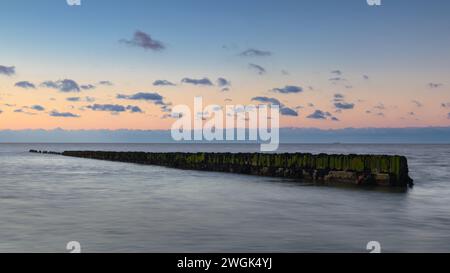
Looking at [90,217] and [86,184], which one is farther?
[86,184]

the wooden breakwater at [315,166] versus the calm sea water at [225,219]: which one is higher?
the wooden breakwater at [315,166]

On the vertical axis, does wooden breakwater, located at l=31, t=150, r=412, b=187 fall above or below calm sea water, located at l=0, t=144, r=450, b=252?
above

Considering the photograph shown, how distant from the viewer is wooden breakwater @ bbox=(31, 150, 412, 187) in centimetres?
3244

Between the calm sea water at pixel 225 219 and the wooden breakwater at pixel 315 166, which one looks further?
the wooden breakwater at pixel 315 166

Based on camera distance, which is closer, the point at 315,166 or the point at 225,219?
the point at 225,219

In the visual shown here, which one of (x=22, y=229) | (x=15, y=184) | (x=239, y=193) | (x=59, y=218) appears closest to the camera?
(x=22, y=229)

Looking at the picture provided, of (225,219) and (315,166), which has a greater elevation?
(315,166)

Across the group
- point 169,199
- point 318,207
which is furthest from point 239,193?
point 318,207

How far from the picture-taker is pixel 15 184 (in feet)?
121

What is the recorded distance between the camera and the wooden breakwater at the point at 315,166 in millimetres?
32438

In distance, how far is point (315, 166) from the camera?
126ft

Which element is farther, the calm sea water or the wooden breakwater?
the wooden breakwater

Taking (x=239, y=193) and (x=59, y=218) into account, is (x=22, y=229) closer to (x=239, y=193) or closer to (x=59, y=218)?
(x=59, y=218)

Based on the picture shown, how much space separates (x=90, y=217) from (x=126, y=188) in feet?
42.9
